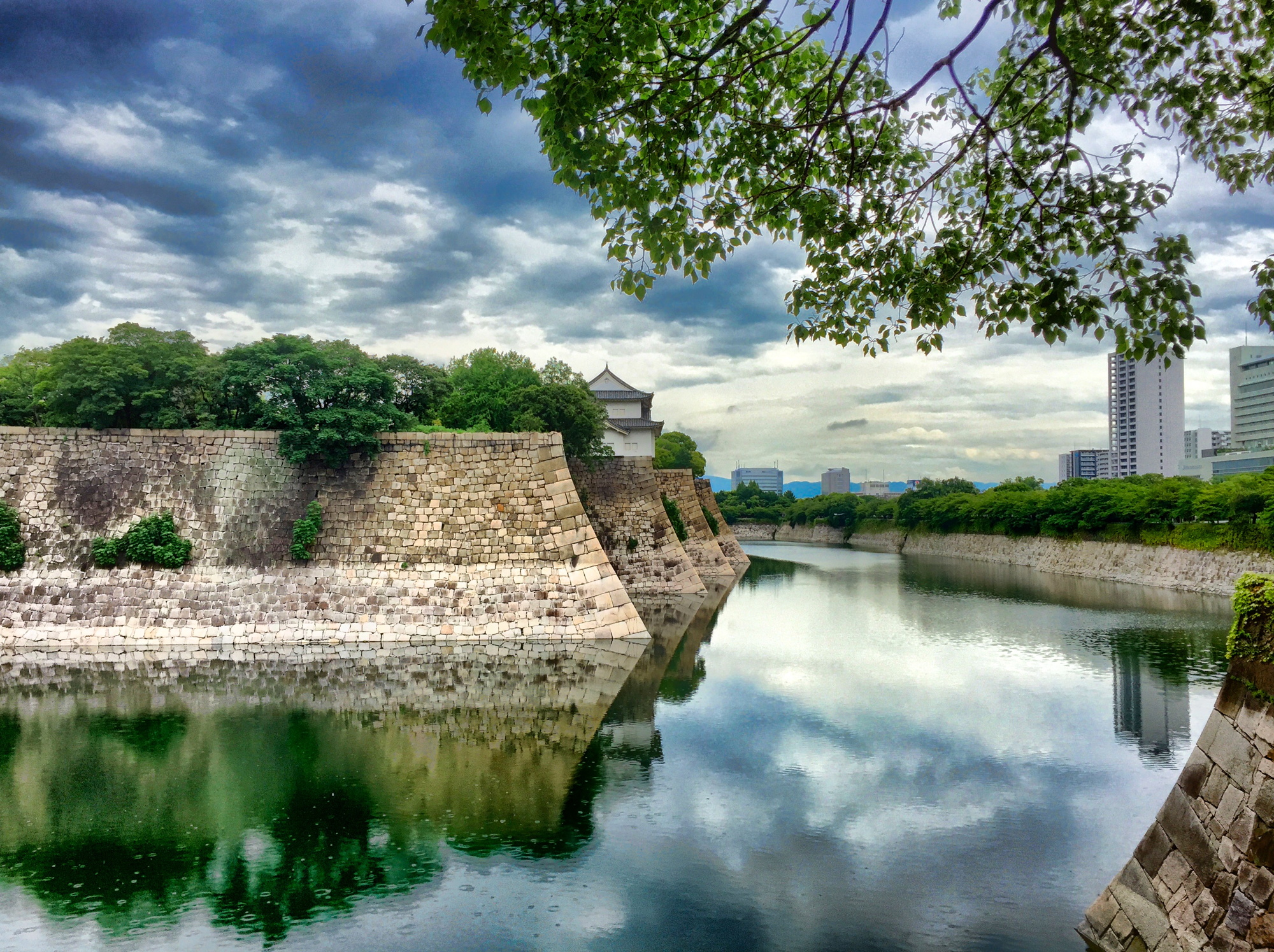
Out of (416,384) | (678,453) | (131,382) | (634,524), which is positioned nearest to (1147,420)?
(678,453)

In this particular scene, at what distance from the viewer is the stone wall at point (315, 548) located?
52.7 feet

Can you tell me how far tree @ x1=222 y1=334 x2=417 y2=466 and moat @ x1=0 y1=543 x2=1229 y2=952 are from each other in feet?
15.8

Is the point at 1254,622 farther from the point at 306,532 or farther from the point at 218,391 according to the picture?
the point at 218,391

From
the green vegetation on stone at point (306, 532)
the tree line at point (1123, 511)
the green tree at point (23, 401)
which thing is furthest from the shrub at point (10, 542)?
the tree line at point (1123, 511)

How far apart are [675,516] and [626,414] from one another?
12.6 metres

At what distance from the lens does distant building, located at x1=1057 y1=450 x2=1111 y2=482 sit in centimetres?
14538

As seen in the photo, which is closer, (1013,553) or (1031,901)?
(1031,901)

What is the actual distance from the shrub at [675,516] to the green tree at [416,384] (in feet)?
42.9

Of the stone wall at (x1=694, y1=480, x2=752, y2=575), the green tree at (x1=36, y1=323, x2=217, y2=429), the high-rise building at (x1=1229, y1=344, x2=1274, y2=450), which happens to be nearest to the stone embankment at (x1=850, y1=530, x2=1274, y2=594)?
the stone wall at (x1=694, y1=480, x2=752, y2=575)

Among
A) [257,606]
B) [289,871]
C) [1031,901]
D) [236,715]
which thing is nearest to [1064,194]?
[1031,901]

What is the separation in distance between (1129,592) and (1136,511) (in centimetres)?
590

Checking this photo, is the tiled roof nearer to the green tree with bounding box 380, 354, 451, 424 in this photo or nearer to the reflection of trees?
the green tree with bounding box 380, 354, 451, 424

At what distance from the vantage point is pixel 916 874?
6.46 meters

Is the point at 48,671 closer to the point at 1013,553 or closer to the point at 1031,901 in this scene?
the point at 1031,901
